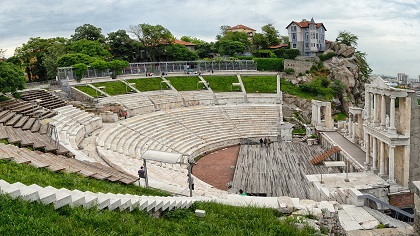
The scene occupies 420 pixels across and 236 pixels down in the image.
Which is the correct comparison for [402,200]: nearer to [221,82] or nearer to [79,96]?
[79,96]

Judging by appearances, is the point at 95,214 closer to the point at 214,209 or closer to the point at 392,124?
the point at 214,209

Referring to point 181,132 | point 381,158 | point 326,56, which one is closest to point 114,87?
point 181,132

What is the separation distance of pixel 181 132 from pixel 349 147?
15.2 metres

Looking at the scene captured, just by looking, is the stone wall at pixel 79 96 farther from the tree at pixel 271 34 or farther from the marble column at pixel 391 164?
the tree at pixel 271 34

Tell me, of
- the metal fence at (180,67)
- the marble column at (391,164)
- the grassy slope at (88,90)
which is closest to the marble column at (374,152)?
the marble column at (391,164)

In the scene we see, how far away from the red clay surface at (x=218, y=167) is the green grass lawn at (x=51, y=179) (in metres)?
12.1

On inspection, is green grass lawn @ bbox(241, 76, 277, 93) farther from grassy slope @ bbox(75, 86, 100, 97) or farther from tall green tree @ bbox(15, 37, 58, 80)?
tall green tree @ bbox(15, 37, 58, 80)

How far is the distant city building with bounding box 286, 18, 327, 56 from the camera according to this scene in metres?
73.7

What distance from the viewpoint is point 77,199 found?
905 centimetres

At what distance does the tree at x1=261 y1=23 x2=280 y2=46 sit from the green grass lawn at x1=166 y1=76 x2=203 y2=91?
99.0 feet

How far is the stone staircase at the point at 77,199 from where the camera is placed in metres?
8.50

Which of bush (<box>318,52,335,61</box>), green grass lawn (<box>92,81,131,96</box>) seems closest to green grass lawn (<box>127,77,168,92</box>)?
green grass lawn (<box>92,81,131,96</box>)

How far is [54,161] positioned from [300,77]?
43.8 meters

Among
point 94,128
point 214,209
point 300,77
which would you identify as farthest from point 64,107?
point 300,77
